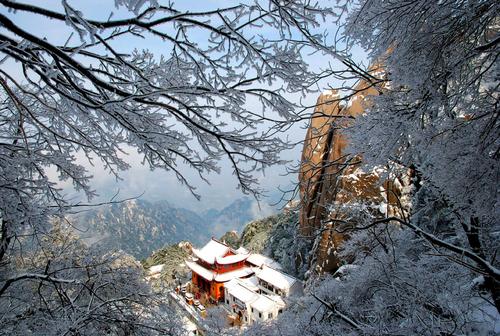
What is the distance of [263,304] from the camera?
16.7m

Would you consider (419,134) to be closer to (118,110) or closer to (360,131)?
(360,131)

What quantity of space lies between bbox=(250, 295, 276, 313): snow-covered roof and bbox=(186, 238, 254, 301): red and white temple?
439cm

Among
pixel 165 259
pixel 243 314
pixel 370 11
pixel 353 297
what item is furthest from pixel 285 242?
→ pixel 370 11

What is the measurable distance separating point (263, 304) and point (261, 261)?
4.67 m

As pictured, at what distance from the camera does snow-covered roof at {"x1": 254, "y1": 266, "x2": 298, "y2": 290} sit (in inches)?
703

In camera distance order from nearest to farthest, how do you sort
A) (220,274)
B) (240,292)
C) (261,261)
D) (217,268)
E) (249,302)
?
(249,302), (240,292), (261,261), (220,274), (217,268)

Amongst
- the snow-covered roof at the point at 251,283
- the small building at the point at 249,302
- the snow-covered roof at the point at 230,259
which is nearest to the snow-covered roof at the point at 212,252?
the snow-covered roof at the point at 230,259

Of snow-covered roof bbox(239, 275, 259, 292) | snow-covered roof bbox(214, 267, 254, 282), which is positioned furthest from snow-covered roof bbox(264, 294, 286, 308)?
snow-covered roof bbox(214, 267, 254, 282)

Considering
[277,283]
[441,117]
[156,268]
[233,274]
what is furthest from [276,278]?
[441,117]

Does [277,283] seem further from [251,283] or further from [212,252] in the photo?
[212,252]

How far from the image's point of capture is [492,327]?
400 centimetres

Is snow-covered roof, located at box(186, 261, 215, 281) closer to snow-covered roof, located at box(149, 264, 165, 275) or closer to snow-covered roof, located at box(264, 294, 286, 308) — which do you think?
snow-covered roof, located at box(149, 264, 165, 275)

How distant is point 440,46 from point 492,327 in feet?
11.9

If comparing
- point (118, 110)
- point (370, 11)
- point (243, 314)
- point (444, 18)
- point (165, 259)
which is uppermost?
point (370, 11)
